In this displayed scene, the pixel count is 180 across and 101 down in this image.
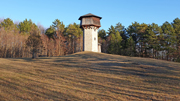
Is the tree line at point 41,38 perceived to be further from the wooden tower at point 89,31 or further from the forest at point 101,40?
the wooden tower at point 89,31

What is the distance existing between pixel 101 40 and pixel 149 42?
1947cm

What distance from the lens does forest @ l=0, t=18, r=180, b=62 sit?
125 feet

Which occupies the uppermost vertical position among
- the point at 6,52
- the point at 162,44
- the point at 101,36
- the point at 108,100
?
the point at 101,36

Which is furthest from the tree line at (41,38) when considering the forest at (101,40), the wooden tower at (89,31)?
the wooden tower at (89,31)

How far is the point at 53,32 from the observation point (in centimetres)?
4866

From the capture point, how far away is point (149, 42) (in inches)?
1566

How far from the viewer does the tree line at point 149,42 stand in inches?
1467

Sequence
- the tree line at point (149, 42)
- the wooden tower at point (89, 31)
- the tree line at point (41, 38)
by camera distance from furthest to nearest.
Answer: the tree line at point (41, 38), the tree line at point (149, 42), the wooden tower at point (89, 31)

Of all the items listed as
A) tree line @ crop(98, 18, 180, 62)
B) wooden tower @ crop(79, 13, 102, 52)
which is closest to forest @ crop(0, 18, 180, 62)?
tree line @ crop(98, 18, 180, 62)

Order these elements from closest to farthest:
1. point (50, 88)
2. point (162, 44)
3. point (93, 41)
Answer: point (50, 88) → point (93, 41) → point (162, 44)

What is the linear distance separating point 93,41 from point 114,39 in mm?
16857

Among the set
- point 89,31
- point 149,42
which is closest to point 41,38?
point 89,31

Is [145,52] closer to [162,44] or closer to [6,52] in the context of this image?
[162,44]

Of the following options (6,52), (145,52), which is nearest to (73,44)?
(6,52)
